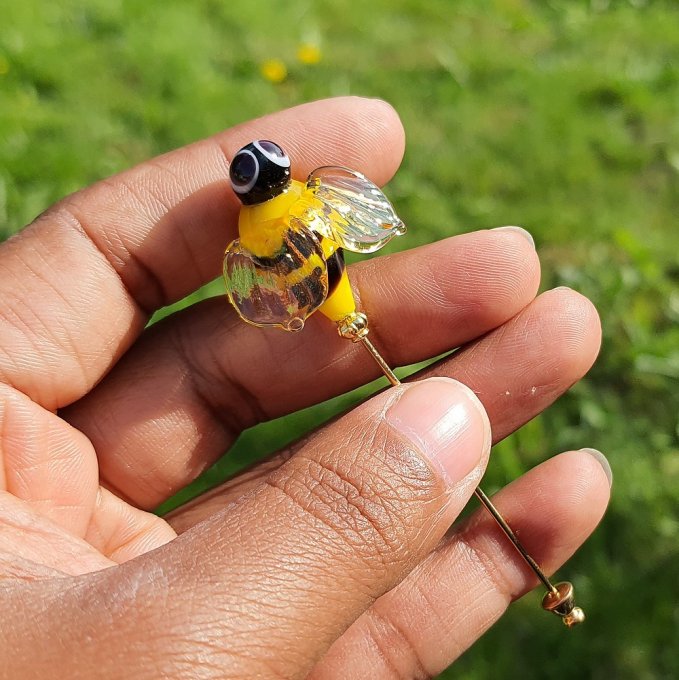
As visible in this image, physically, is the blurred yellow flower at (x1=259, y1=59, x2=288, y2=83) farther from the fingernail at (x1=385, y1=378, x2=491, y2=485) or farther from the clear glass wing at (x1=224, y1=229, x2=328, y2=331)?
the fingernail at (x1=385, y1=378, x2=491, y2=485)

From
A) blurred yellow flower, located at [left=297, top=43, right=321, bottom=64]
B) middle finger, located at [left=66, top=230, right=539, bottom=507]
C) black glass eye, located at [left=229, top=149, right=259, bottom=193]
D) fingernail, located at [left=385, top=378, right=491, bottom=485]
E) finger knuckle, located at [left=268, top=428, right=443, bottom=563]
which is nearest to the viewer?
finger knuckle, located at [left=268, top=428, right=443, bottom=563]

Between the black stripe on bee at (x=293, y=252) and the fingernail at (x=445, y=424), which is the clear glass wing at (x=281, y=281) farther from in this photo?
the fingernail at (x=445, y=424)

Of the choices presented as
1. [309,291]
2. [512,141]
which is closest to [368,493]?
[309,291]

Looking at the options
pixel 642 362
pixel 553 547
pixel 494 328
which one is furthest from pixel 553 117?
pixel 553 547

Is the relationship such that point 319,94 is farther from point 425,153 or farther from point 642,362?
point 642,362

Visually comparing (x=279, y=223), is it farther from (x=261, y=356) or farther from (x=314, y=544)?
(x=314, y=544)

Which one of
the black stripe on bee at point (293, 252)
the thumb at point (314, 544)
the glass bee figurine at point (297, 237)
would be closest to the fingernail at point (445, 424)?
the thumb at point (314, 544)

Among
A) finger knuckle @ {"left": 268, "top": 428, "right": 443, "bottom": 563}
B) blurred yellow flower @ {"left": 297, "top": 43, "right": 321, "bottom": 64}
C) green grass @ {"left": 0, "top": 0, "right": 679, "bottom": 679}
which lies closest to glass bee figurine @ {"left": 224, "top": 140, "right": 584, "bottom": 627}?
finger knuckle @ {"left": 268, "top": 428, "right": 443, "bottom": 563}
